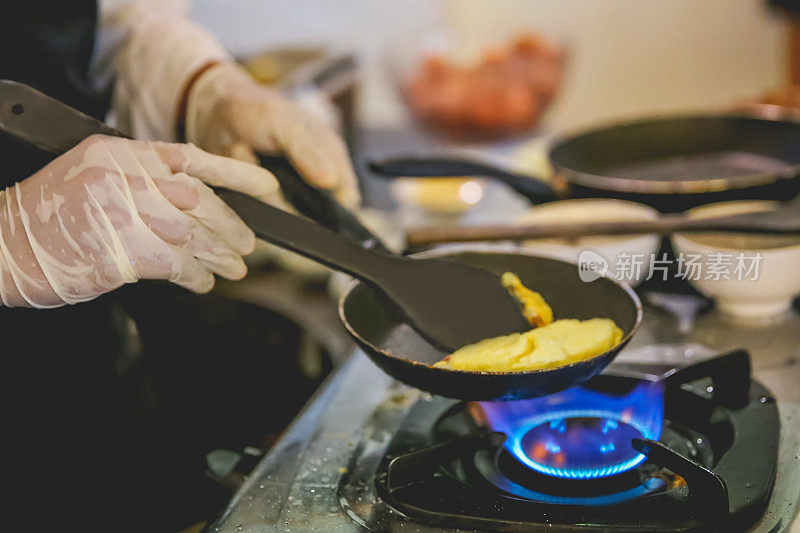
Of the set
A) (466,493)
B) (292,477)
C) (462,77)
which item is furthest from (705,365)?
(462,77)

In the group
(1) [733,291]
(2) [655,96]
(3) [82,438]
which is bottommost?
(2) [655,96]

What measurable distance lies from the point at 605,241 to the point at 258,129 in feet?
1.71

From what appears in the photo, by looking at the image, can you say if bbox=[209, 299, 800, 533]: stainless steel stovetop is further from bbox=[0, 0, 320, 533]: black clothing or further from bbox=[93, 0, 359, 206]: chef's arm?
bbox=[93, 0, 359, 206]: chef's arm

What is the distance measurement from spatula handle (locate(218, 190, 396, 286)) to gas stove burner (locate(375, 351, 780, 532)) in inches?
7.0

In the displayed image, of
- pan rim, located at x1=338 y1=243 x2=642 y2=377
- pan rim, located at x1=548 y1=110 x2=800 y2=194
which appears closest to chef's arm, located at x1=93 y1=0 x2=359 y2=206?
pan rim, located at x1=338 y1=243 x2=642 y2=377

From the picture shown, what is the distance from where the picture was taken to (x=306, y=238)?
78 centimetres

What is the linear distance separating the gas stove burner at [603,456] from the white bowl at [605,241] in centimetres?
19

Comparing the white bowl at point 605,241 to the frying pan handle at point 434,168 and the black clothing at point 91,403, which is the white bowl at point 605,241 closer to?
the frying pan handle at point 434,168

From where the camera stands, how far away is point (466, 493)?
71 centimetres

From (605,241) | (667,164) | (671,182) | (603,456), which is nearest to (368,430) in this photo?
(603,456)

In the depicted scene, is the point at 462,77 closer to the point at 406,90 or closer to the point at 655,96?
the point at 406,90

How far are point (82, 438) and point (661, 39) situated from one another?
83.1 inches

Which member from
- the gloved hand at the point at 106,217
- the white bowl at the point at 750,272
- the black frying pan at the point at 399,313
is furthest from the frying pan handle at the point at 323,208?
the white bowl at the point at 750,272

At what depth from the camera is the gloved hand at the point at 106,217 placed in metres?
0.78
